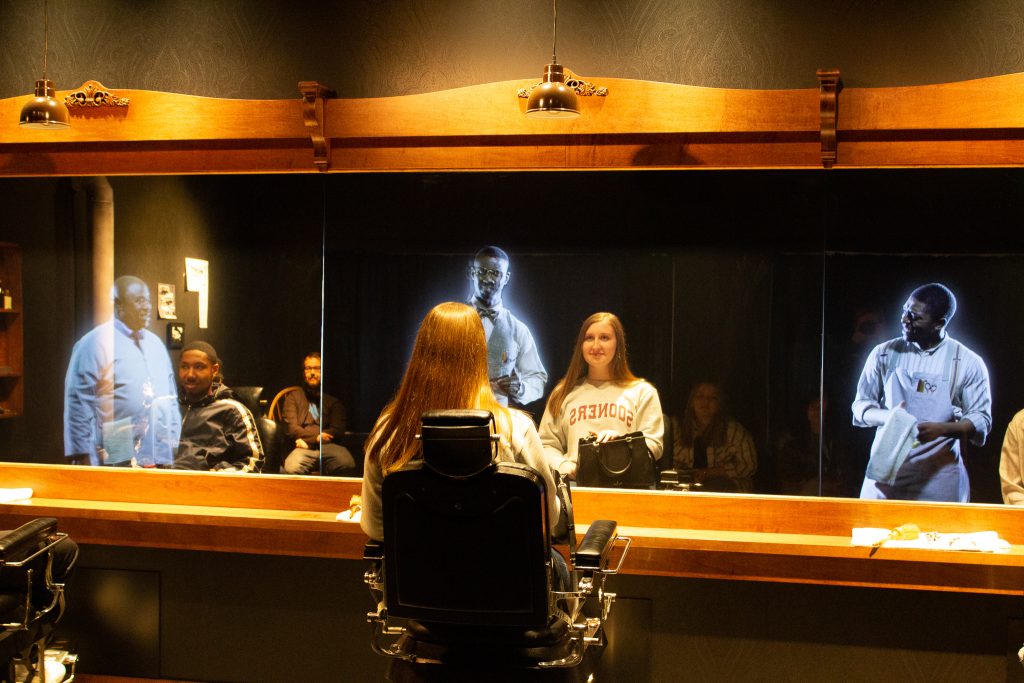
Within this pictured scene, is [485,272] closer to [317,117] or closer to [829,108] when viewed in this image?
[317,117]

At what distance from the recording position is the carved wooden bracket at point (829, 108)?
141 inches

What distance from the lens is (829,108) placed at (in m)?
3.61

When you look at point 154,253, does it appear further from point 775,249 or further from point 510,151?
point 775,249

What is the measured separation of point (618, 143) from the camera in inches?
152

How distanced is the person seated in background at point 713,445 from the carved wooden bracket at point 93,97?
2.63m

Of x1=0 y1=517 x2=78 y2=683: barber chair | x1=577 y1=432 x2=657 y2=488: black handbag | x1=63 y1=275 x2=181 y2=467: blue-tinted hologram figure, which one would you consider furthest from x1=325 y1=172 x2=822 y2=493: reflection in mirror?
x1=0 y1=517 x2=78 y2=683: barber chair

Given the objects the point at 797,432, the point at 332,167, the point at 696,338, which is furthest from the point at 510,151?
the point at 797,432

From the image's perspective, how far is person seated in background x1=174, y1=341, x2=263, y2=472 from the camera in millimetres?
4207

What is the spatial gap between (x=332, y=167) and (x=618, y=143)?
1151 mm

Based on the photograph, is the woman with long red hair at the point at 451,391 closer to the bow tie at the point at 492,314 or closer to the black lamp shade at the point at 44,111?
the bow tie at the point at 492,314

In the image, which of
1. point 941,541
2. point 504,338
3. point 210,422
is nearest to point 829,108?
point 504,338

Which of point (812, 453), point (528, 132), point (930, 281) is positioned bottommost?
point (812, 453)

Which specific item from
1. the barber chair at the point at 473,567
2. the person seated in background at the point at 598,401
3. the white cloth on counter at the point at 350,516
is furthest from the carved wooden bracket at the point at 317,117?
the barber chair at the point at 473,567

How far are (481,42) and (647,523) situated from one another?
6.63ft
